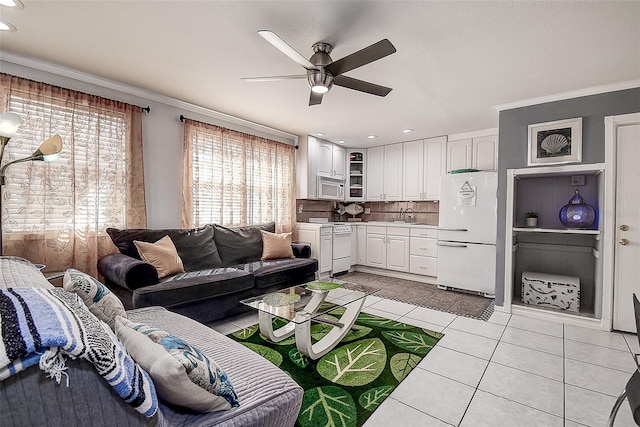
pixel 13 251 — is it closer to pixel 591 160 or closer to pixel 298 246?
pixel 298 246

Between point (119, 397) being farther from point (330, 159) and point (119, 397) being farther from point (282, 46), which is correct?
point (330, 159)

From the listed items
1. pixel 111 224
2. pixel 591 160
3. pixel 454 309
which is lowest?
pixel 454 309

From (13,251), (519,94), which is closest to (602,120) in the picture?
(519,94)

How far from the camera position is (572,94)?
9.94 feet

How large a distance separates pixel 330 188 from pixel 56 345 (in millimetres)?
4944

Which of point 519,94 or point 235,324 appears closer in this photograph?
point 235,324

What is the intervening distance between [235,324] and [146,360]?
2.19 m

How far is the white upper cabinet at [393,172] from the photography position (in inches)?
214

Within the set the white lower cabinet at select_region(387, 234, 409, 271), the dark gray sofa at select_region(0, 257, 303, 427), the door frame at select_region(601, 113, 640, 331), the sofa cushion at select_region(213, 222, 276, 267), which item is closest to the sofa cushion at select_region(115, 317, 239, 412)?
the dark gray sofa at select_region(0, 257, 303, 427)

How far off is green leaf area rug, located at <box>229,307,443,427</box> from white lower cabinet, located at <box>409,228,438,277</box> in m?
1.96

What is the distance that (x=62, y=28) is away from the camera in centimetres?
211

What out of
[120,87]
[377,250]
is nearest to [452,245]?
[377,250]

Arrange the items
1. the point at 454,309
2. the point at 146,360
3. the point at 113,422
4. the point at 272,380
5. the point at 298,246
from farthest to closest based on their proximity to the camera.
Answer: the point at 298,246 < the point at 454,309 < the point at 272,380 < the point at 146,360 < the point at 113,422

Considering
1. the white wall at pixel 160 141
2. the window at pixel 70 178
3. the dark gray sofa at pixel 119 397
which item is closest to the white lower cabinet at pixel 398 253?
the white wall at pixel 160 141
